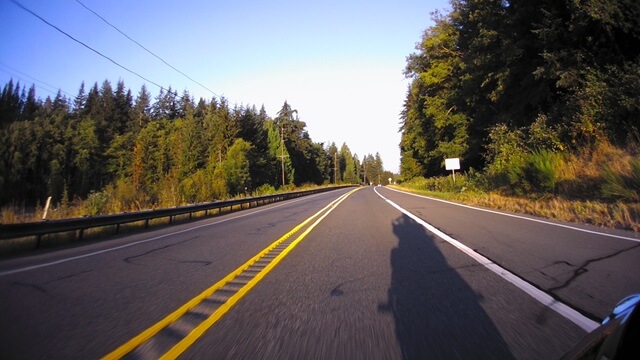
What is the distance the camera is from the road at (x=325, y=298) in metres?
3.25

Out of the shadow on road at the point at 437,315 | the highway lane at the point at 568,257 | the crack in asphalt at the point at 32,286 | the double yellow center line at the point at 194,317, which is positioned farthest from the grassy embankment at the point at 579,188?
the crack in asphalt at the point at 32,286

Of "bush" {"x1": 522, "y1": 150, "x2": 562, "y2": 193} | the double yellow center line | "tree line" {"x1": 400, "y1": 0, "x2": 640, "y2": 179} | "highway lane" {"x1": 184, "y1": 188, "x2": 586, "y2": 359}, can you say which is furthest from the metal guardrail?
"tree line" {"x1": 400, "y1": 0, "x2": 640, "y2": 179}

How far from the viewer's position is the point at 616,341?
144 cm

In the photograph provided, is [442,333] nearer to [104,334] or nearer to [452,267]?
[452,267]

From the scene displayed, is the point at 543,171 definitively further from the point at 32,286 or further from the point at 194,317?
the point at 32,286

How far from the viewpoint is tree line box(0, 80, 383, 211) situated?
95.7 feet

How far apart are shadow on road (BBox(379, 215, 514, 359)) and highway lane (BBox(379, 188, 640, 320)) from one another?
3.31ft

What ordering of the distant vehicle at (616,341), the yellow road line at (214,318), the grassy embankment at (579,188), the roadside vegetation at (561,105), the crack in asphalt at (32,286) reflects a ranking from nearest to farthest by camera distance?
the distant vehicle at (616,341) < the yellow road line at (214,318) < the crack in asphalt at (32,286) < the grassy embankment at (579,188) < the roadside vegetation at (561,105)

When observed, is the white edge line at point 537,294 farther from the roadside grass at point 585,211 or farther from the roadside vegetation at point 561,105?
the roadside vegetation at point 561,105

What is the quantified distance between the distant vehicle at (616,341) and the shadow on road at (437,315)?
1.35 metres

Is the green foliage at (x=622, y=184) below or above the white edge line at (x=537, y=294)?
above

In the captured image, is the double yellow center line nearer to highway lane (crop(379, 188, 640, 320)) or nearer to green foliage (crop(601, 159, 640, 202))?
highway lane (crop(379, 188, 640, 320))

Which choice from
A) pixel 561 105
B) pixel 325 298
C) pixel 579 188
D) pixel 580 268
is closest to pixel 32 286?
pixel 325 298

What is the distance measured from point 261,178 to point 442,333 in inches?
2744
